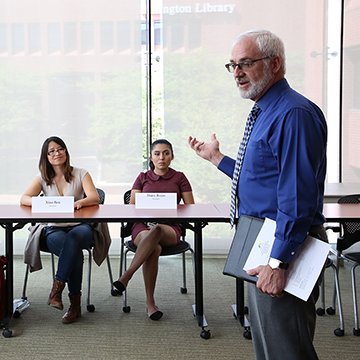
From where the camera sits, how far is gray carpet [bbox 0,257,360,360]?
2.68 m

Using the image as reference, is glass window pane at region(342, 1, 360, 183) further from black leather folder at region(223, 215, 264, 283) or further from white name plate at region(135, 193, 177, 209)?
black leather folder at region(223, 215, 264, 283)

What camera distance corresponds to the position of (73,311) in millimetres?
3156

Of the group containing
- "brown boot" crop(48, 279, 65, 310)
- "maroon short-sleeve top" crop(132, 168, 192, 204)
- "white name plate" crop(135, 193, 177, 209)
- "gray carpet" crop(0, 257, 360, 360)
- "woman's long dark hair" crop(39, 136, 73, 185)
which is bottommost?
"gray carpet" crop(0, 257, 360, 360)

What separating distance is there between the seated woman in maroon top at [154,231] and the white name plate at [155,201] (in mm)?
168

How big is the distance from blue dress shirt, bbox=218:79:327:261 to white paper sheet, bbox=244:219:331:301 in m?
0.07

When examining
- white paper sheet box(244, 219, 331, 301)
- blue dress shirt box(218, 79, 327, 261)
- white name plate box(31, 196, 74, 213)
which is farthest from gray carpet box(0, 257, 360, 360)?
blue dress shirt box(218, 79, 327, 261)

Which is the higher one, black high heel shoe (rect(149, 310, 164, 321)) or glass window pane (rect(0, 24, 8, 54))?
glass window pane (rect(0, 24, 8, 54))

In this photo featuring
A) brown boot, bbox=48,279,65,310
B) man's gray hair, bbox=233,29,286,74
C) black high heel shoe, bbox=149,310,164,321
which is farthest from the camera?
black high heel shoe, bbox=149,310,164,321

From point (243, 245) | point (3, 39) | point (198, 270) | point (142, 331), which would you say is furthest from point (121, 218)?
point (3, 39)

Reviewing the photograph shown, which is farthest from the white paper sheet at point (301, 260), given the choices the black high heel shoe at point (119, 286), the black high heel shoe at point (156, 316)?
the black high heel shoe at point (156, 316)

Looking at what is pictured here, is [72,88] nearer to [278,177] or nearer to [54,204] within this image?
[54,204]

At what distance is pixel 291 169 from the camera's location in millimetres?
1431

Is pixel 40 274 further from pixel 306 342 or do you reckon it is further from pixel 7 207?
pixel 306 342

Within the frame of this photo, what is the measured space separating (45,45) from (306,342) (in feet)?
13.9
